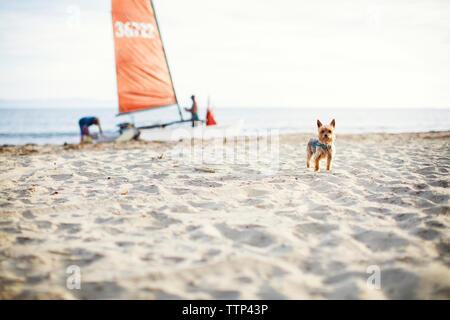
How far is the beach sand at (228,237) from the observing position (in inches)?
65.9

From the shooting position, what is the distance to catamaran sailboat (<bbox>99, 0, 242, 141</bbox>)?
1096 cm

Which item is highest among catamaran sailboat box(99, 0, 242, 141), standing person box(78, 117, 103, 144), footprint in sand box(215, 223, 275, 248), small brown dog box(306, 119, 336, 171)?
catamaran sailboat box(99, 0, 242, 141)

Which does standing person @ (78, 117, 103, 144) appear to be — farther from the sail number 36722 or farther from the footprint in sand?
the footprint in sand

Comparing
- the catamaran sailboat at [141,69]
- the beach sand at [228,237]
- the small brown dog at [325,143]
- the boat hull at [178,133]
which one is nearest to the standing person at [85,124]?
the catamaran sailboat at [141,69]

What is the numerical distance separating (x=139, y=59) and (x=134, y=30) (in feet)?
3.75

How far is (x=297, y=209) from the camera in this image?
283 cm

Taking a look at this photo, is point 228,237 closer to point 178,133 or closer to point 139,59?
point 178,133

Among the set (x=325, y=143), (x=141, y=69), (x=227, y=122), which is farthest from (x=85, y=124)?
(x=227, y=122)

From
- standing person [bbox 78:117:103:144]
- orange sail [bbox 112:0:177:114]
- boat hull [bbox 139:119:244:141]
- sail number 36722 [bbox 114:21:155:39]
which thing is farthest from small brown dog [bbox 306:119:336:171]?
standing person [bbox 78:117:103:144]

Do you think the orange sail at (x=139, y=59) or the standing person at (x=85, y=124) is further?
the standing person at (x=85, y=124)

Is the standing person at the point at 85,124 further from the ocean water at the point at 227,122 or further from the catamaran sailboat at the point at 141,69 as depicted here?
the ocean water at the point at 227,122

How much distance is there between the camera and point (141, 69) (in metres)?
11.7
